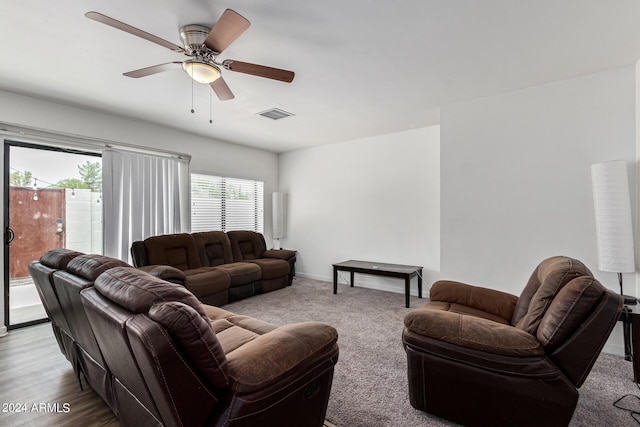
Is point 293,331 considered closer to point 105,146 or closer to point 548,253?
point 548,253

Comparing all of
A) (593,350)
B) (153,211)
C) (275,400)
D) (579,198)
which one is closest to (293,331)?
(275,400)

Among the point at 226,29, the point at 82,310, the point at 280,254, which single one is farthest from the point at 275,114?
the point at 82,310

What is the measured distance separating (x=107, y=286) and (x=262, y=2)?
186 cm

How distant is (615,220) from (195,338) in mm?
3277

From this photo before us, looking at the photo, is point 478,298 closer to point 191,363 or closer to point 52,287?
point 191,363

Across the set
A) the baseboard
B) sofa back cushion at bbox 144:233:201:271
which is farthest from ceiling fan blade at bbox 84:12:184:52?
the baseboard

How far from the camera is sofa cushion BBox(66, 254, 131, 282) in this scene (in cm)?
159

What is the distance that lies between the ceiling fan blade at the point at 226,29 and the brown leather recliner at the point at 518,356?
6.68ft

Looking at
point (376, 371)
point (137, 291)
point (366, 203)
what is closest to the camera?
point (137, 291)

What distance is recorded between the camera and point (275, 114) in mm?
3912

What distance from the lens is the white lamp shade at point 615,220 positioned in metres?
2.40

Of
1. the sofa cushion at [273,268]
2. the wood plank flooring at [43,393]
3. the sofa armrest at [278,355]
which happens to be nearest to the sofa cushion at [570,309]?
the sofa armrest at [278,355]

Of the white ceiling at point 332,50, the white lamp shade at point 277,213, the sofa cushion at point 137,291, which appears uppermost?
the white ceiling at point 332,50

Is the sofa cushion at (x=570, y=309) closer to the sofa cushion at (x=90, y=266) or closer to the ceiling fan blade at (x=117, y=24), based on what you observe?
the sofa cushion at (x=90, y=266)
